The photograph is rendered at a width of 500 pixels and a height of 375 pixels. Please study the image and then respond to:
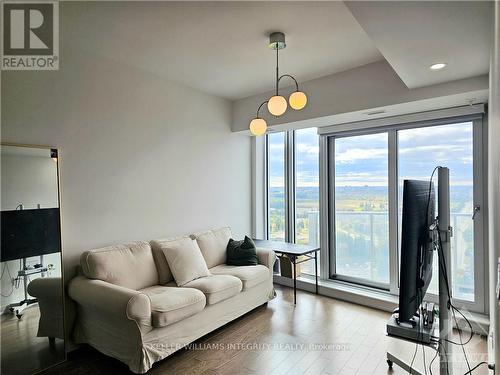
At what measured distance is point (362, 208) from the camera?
4062 millimetres

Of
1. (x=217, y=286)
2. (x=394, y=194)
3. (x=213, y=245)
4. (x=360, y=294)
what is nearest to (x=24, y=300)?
(x=217, y=286)

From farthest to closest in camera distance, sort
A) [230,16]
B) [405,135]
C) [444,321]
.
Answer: [405,135] < [230,16] < [444,321]

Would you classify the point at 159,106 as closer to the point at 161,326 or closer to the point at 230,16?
the point at 230,16

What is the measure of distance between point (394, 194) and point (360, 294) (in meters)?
1.36

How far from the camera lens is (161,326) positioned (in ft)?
7.89

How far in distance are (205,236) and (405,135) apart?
2861mm

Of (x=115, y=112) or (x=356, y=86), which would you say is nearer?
(x=115, y=112)

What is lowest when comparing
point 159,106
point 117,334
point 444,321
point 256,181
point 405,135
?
point 117,334

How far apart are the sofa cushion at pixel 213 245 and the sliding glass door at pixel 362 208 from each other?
1698mm

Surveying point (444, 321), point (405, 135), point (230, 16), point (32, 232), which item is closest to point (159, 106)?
point (230, 16)

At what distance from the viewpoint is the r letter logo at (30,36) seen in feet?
7.16

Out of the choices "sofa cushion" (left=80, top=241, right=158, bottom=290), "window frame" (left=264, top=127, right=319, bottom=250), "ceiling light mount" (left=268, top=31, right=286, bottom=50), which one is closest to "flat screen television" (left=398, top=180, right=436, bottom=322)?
"ceiling light mount" (left=268, top=31, right=286, bottom=50)

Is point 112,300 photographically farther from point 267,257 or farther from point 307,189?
point 307,189

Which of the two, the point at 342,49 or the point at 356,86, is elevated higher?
the point at 342,49
